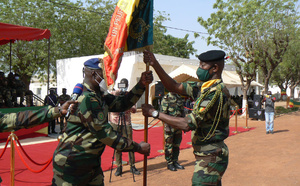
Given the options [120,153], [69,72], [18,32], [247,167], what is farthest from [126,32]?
[69,72]

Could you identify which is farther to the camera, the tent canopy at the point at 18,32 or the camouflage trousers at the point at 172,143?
the tent canopy at the point at 18,32

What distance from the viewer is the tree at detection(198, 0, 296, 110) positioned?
687 inches

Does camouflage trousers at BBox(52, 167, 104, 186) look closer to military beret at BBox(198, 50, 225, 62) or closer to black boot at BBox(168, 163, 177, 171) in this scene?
military beret at BBox(198, 50, 225, 62)

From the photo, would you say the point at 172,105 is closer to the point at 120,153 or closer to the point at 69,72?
the point at 120,153

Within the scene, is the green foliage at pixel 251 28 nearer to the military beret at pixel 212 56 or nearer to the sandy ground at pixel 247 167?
the sandy ground at pixel 247 167

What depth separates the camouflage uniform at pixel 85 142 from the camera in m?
2.81

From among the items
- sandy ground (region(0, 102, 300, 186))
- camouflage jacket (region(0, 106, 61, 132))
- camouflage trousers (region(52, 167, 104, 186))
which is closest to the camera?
camouflage jacket (region(0, 106, 61, 132))

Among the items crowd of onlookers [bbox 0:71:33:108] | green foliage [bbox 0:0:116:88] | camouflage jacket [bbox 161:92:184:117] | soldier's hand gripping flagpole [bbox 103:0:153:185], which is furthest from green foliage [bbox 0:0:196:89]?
soldier's hand gripping flagpole [bbox 103:0:153:185]

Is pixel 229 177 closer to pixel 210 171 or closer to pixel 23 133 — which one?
pixel 210 171

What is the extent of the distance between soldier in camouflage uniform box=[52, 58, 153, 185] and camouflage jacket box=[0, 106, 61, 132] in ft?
1.23

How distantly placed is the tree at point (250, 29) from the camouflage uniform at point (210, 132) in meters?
15.1

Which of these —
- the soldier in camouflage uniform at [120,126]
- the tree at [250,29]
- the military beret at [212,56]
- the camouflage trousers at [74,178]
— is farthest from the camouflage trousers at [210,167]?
the tree at [250,29]

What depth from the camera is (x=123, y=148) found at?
9.29ft

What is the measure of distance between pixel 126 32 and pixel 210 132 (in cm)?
166
